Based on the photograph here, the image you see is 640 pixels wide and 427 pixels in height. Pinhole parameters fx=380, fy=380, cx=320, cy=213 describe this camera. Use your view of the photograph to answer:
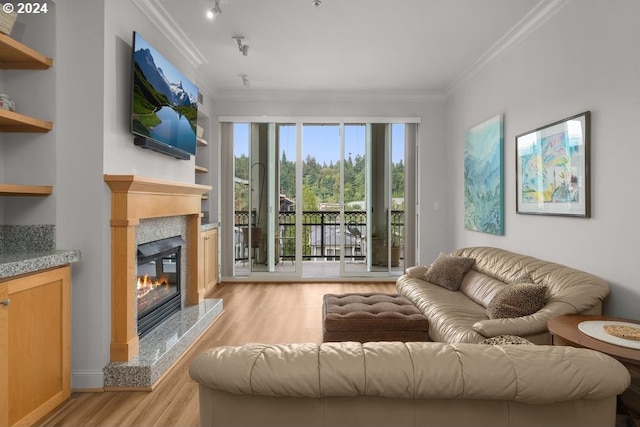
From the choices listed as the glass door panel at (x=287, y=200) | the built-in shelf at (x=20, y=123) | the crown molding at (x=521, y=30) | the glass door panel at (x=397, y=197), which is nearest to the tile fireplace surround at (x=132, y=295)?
the built-in shelf at (x=20, y=123)

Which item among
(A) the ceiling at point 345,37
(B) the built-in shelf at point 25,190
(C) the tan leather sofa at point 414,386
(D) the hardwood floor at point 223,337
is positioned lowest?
(D) the hardwood floor at point 223,337

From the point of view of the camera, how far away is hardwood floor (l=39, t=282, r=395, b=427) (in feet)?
7.24

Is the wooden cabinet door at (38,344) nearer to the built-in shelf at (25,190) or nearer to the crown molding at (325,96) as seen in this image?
the built-in shelf at (25,190)

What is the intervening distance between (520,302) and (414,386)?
6.00 ft

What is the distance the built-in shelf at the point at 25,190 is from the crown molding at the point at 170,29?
1.59 metres

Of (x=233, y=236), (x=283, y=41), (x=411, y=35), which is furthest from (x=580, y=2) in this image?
(x=233, y=236)

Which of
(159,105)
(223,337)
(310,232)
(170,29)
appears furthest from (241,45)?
(310,232)

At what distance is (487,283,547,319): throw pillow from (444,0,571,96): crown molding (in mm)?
2272

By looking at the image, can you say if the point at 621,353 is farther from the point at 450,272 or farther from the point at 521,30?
the point at 521,30

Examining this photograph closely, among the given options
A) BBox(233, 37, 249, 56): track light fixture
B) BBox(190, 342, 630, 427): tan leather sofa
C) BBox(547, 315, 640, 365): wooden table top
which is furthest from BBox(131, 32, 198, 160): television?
BBox(547, 315, 640, 365): wooden table top

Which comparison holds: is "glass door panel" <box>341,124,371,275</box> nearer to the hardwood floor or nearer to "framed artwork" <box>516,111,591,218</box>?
the hardwood floor

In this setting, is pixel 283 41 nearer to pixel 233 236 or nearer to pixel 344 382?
pixel 233 236

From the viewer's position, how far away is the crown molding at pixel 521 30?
124 inches

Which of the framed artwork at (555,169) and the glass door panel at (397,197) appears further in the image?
the glass door panel at (397,197)
